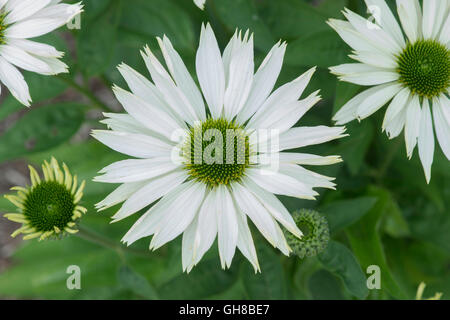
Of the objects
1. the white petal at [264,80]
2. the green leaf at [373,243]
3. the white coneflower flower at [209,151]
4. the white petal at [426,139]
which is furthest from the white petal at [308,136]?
the green leaf at [373,243]

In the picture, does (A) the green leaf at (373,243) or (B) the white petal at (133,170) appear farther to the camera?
(A) the green leaf at (373,243)

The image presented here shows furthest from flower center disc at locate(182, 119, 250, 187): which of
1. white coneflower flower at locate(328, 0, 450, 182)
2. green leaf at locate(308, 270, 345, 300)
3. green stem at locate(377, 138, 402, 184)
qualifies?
green leaf at locate(308, 270, 345, 300)

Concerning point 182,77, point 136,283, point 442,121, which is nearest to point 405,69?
point 442,121

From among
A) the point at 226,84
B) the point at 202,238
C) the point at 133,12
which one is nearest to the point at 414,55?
the point at 226,84

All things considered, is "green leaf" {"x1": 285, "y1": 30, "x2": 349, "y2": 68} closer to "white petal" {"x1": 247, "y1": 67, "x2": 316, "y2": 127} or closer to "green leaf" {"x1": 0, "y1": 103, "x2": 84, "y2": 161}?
"white petal" {"x1": 247, "y1": 67, "x2": 316, "y2": 127}

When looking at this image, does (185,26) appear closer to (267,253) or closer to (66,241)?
(267,253)

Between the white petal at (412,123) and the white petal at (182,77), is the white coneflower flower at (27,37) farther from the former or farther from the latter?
the white petal at (412,123)

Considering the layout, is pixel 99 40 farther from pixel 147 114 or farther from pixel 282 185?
pixel 282 185
